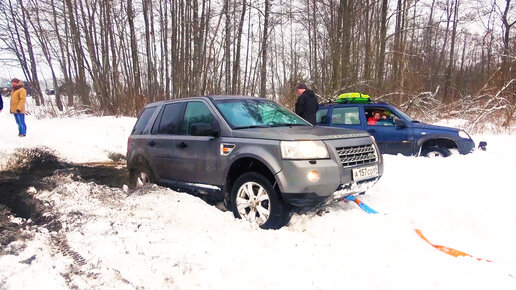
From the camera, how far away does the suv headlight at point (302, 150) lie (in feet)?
11.9

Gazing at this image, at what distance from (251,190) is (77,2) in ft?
73.0

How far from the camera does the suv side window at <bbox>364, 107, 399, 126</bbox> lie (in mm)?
7918

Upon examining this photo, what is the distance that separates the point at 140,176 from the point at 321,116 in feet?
15.9

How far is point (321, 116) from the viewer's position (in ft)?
28.4

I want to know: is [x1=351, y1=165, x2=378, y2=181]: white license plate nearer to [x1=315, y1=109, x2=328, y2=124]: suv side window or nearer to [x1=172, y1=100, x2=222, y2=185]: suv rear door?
[x1=172, y1=100, x2=222, y2=185]: suv rear door

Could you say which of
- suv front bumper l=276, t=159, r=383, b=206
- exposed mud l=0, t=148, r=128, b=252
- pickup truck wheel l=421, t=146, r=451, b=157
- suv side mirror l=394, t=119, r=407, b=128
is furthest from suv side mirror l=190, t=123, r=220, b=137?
pickup truck wheel l=421, t=146, r=451, b=157

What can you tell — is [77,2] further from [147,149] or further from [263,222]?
[263,222]

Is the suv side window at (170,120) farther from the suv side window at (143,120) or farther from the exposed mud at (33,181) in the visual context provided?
the exposed mud at (33,181)

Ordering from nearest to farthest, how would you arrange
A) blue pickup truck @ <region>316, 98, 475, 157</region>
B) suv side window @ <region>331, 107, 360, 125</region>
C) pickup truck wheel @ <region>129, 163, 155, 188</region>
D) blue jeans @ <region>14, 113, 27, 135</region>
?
pickup truck wheel @ <region>129, 163, 155, 188</region>, blue pickup truck @ <region>316, 98, 475, 157</region>, suv side window @ <region>331, 107, 360, 125</region>, blue jeans @ <region>14, 113, 27, 135</region>

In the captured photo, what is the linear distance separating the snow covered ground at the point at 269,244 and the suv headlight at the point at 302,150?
760 millimetres

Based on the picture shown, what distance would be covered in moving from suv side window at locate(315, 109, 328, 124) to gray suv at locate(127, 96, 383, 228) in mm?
3544

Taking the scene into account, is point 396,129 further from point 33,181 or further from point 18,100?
point 18,100

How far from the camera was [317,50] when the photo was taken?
19766mm

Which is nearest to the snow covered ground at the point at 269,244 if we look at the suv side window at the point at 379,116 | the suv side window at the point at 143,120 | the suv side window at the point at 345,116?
the suv side window at the point at 143,120
